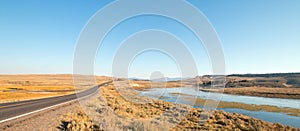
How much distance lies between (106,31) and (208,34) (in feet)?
27.2

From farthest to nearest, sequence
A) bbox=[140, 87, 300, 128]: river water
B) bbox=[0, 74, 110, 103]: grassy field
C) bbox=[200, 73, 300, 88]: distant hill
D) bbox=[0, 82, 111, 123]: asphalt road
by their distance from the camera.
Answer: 1. bbox=[200, 73, 300, 88]: distant hill
2. bbox=[0, 74, 110, 103]: grassy field
3. bbox=[140, 87, 300, 128]: river water
4. bbox=[0, 82, 111, 123]: asphalt road

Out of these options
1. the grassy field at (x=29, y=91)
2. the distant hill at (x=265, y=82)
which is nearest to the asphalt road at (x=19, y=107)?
the grassy field at (x=29, y=91)

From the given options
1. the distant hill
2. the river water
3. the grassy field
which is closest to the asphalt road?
the grassy field

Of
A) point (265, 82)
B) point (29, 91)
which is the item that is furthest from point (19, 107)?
point (265, 82)

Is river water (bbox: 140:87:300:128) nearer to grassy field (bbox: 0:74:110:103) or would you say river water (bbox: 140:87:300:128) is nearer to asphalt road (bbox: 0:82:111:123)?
asphalt road (bbox: 0:82:111:123)

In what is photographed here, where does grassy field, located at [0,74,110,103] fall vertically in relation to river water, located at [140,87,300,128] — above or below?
above

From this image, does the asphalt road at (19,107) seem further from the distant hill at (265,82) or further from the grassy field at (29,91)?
the distant hill at (265,82)

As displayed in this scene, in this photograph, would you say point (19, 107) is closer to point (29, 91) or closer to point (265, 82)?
point (29, 91)

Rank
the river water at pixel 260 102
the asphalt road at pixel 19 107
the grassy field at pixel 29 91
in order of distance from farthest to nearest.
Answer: the grassy field at pixel 29 91 → the river water at pixel 260 102 → the asphalt road at pixel 19 107

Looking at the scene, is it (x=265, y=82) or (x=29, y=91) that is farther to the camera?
(x=265, y=82)

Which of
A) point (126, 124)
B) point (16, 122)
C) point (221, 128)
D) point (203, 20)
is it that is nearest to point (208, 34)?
point (203, 20)

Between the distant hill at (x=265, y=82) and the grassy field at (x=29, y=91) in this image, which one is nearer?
the grassy field at (x=29, y=91)

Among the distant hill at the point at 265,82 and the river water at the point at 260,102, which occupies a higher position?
the distant hill at the point at 265,82

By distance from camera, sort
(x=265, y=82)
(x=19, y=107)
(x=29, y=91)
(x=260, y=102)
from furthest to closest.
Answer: (x=265, y=82), (x=29, y=91), (x=260, y=102), (x=19, y=107)
